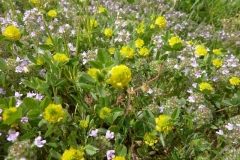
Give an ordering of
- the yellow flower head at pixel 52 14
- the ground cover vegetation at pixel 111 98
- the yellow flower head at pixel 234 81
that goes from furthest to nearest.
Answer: the yellow flower head at pixel 52 14
the yellow flower head at pixel 234 81
the ground cover vegetation at pixel 111 98

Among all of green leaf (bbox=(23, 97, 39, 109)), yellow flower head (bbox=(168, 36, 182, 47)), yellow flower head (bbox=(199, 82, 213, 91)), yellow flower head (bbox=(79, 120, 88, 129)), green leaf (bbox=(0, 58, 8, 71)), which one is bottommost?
yellow flower head (bbox=(199, 82, 213, 91))

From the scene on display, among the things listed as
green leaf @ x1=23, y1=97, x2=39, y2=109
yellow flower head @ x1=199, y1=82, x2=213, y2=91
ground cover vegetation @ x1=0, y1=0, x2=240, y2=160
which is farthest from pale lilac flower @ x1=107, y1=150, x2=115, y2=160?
yellow flower head @ x1=199, y1=82, x2=213, y2=91

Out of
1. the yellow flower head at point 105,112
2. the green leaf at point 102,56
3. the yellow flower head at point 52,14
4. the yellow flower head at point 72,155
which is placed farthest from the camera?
the yellow flower head at point 52,14

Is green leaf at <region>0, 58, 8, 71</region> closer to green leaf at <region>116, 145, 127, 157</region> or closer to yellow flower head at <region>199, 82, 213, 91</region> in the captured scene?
green leaf at <region>116, 145, 127, 157</region>

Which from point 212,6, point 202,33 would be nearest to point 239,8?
point 212,6

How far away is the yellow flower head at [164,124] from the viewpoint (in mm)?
1555

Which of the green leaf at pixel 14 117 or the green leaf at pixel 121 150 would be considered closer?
the green leaf at pixel 14 117

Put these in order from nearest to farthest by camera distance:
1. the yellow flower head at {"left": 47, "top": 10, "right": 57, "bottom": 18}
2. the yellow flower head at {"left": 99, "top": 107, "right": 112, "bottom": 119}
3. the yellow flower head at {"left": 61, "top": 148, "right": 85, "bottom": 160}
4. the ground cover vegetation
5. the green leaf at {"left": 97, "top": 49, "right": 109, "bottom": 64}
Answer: the yellow flower head at {"left": 61, "top": 148, "right": 85, "bottom": 160}, the ground cover vegetation, the yellow flower head at {"left": 99, "top": 107, "right": 112, "bottom": 119}, the green leaf at {"left": 97, "top": 49, "right": 109, "bottom": 64}, the yellow flower head at {"left": 47, "top": 10, "right": 57, "bottom": 18}

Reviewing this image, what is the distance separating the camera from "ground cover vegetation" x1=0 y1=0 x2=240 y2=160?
57.8 inches

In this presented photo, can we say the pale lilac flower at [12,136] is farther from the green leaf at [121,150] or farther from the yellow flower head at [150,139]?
the yellow flower head at [150,139]

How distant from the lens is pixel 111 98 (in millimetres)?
1789

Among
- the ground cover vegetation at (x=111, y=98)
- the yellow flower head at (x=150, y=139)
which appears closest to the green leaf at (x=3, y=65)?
the ground cover vegetation at (x=111, y=98)

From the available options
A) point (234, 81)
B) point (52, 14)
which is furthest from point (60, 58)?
point (234, 81)

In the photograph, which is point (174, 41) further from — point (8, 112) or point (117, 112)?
point (8, 112)
